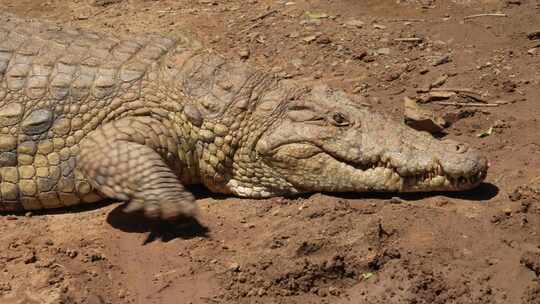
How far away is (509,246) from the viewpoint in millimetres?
4305

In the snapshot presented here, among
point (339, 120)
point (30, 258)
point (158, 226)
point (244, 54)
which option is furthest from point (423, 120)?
point (30, 258)

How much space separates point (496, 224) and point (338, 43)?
11.3 feet

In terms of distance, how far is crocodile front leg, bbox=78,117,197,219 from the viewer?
4848 millimetres

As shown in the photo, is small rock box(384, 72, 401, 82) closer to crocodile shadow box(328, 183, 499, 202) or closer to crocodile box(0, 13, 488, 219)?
crocodile box(0, 13, 488, 219)

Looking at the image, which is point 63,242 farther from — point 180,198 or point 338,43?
point 338,43

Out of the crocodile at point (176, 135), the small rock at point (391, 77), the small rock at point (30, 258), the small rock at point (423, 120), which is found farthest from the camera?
the small rock at point (391, 77)

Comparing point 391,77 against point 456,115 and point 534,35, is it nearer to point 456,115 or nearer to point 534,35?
point 456,115

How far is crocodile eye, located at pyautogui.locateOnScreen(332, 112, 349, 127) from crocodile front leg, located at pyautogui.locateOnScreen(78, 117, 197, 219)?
112 centimetres

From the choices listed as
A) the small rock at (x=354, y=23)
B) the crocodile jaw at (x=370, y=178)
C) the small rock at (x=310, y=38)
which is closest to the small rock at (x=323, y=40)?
the small rock at (x=310, y=38)

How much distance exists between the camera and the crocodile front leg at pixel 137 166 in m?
4.85

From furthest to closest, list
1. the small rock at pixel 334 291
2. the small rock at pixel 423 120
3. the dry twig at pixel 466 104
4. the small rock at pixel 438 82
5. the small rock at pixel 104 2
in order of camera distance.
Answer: the small rock at pixel 104 2 → the small rock at pixel 438 82 → the dry twig at pixel 466 104 → the small rock at pixel 423 120 → the small rock at pixel 334 291

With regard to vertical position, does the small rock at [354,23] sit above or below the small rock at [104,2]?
below

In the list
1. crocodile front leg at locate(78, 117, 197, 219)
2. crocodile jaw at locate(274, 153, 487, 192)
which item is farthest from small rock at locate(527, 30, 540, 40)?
crocodile front leg at locate(78, 117, 197, 219)

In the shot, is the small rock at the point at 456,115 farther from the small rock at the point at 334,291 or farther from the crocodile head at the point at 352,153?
the small rock at the point at 334,291
